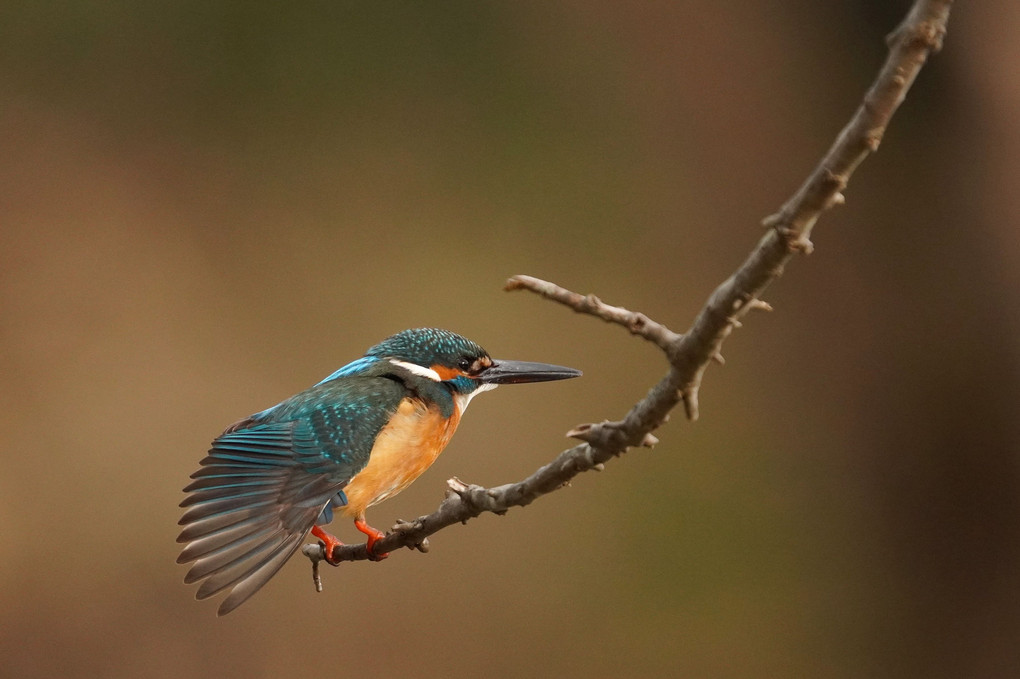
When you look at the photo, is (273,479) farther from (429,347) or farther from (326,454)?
(429,347)

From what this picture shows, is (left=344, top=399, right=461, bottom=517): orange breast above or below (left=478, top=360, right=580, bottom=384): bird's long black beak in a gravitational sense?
below

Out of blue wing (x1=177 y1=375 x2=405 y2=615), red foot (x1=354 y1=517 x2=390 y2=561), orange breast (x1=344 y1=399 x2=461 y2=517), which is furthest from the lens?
orange breast (x1=344 y1=399 x2=461 y2=517)

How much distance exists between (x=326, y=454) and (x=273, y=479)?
0.11 meters

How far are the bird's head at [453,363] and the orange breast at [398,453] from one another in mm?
75

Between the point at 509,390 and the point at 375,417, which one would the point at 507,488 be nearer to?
the point at 375,417

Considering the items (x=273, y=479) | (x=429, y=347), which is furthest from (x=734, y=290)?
(x=429, y=347)

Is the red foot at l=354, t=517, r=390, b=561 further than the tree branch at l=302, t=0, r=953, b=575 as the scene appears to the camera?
Yes

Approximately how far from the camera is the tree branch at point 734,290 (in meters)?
0.55

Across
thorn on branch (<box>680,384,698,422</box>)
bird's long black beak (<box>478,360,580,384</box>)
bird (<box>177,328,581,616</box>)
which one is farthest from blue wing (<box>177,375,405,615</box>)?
thorn on branch (<box>680,384,698,422</box>)

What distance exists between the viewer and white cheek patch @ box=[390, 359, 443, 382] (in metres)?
1.55

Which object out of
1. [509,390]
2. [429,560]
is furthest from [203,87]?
[429,560]

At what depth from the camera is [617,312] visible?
2.51 feet

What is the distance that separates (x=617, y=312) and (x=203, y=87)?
2480 millimetres

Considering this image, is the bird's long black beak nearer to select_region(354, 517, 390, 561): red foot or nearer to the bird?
Result: the bird
